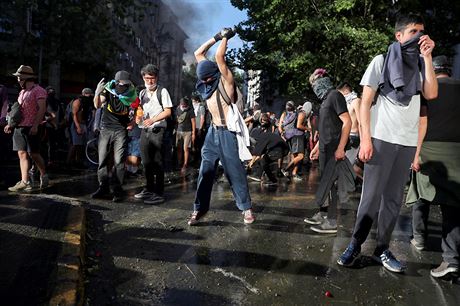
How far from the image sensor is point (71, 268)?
312 centimetres

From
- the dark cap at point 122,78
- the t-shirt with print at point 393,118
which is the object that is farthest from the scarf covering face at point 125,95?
the t-shirt with print at point 393,118

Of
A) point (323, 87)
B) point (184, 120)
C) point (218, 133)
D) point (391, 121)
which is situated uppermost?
point (323, 87)

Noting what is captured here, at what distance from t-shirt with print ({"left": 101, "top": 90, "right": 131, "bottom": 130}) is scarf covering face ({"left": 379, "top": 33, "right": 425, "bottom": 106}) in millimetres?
3924

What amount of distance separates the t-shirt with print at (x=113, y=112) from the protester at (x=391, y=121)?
12.5 ft

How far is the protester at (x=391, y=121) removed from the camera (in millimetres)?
3396

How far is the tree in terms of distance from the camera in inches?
671

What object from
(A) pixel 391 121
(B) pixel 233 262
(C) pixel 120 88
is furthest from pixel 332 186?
(C) pixel 120 88

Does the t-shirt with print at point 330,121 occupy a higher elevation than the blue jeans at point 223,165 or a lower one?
higher

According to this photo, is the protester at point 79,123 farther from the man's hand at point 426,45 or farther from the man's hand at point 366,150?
the man's hand at point 426,45

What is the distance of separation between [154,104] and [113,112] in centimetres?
64

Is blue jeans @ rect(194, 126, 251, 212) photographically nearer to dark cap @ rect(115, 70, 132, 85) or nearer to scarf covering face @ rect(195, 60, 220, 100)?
scarf covering face @ rect(195, 60, 220, 100)

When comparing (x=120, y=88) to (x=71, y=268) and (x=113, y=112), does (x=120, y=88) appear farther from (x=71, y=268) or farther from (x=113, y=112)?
(x=71, y=268)

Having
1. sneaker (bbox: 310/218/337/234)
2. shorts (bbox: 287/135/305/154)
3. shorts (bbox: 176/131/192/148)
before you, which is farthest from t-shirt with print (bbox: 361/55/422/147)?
shorts (bbox: 176/131/192/148)

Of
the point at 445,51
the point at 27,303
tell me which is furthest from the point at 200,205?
the point at 445,51
